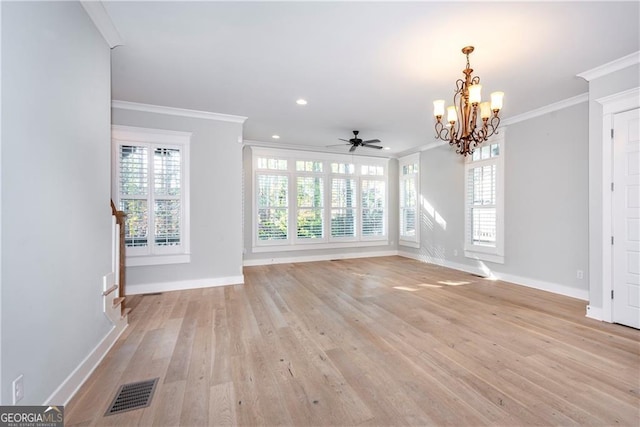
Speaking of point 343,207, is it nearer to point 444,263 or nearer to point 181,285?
point 444,263

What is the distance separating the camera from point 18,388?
A: 1.40m

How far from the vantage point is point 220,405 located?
1763mm

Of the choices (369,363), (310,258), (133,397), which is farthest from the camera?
(310,258)

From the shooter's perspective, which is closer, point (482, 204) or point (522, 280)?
point (522, 280)

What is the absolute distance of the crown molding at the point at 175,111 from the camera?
409 cm

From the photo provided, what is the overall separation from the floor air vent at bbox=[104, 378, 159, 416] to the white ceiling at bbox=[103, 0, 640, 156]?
2.89 metres

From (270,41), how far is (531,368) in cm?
362

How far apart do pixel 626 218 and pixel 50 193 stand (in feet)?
17.0

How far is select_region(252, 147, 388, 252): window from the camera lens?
6520 mm

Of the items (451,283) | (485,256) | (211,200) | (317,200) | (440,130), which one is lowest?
(451,283)

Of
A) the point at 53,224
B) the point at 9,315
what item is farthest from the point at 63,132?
the point at 9,315

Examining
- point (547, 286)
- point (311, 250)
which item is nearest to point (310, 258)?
point (311, 250)

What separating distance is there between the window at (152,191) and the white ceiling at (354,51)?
0.59 m

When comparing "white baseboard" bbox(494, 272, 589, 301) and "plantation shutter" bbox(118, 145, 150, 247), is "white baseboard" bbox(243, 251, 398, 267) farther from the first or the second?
"white baseboard" bbox(494, 272, 589, 301)
